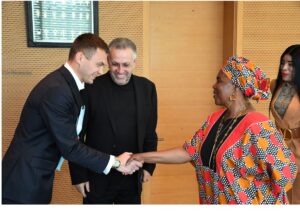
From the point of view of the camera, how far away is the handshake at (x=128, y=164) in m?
2.06

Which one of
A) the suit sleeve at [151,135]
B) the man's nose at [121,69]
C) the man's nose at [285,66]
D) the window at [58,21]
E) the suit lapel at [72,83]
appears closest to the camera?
the suit lapel at [72,83]

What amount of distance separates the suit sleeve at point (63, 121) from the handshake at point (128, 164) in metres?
0.27

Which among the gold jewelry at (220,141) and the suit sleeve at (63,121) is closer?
the suit sleeve at (63,121)

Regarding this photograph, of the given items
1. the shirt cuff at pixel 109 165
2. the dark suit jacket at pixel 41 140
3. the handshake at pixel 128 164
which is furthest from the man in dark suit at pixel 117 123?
the dark suit jacket at pixel 41 140

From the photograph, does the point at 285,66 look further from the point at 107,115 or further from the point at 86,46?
the point at 86,46

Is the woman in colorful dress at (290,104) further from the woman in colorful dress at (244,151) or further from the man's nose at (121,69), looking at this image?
the man's nose at (121,69)

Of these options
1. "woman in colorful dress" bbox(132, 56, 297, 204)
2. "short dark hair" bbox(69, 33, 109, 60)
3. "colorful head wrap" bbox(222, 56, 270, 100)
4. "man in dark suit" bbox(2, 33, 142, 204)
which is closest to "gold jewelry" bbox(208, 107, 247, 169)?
"woman in colorful dress" bbox(132, 56, 297, 204)

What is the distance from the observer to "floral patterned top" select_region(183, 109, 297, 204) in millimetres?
1650

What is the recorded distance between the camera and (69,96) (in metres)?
1.75

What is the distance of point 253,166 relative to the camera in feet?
5.52

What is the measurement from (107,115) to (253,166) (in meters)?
0.94

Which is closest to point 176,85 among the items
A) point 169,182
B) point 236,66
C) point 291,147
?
Answer: point 169,182

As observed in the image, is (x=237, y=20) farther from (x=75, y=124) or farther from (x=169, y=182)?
(x=75, y=124)

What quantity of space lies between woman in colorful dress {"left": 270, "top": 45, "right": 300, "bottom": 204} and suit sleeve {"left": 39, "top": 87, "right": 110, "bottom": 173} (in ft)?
4.48
